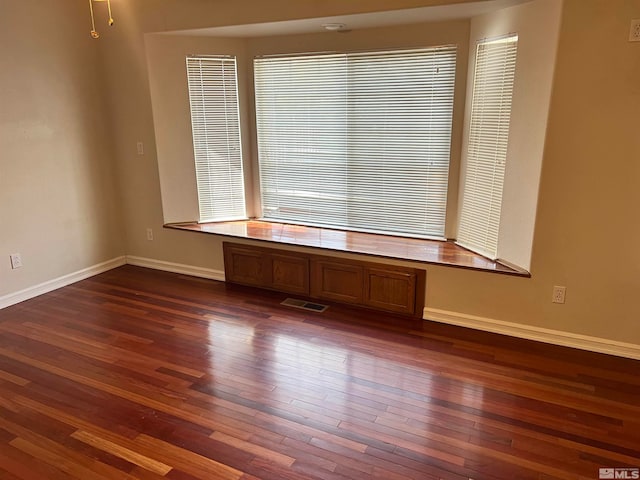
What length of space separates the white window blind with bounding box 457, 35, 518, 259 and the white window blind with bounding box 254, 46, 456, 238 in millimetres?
237

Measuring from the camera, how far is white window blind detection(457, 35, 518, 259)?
3.03 metres

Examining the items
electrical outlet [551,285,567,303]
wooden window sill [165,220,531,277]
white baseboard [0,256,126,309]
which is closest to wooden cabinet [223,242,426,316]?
wooden window sill [165,220,531,277]

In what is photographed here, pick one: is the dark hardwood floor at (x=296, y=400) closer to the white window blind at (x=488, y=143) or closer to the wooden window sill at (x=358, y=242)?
the wooden window sill at (x=358, y=242)

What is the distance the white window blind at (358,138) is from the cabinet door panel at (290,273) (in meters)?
0.58

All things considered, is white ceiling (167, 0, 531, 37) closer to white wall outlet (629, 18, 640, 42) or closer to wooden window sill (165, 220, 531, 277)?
white wall outlet (629, 18, 640, 42)

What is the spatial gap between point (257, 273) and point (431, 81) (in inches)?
84.4

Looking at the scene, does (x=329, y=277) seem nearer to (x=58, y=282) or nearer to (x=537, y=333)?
(x=537, y=333)

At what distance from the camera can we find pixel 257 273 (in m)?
4.02

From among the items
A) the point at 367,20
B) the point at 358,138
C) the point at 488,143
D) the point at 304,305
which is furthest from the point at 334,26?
the point at 304,305

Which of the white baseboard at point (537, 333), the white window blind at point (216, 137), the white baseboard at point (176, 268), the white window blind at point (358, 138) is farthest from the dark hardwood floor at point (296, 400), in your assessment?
the white window blind at point (216, 137)

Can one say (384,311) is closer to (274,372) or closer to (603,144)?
(274,372)

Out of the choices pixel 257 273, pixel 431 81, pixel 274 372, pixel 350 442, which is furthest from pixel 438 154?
pixel 350 442

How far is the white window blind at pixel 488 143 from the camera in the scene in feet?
9.95

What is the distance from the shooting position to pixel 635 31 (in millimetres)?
2445
